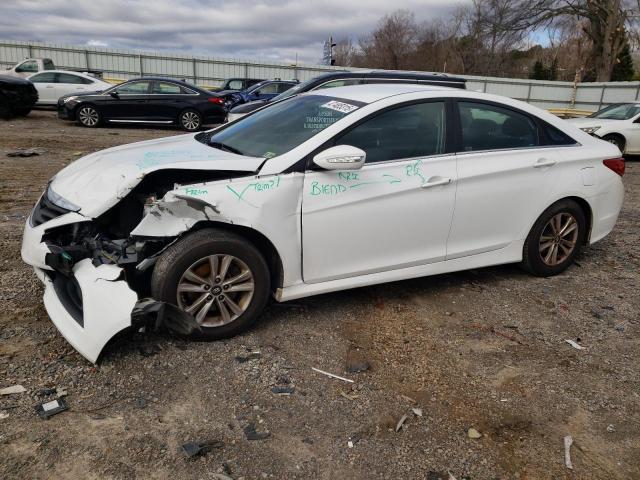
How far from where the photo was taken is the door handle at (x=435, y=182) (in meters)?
3.89

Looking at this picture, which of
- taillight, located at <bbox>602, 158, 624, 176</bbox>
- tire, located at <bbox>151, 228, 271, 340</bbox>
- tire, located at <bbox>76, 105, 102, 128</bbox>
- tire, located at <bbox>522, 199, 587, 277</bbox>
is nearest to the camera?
tire, located at <bbox>151, 228, 271, 340</bbox>

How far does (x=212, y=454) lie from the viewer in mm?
2518

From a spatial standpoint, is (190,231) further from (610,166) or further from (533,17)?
(533,17)

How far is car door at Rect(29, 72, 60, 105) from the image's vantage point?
1694 centimetres

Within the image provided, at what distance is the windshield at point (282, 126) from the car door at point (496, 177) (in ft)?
3.36

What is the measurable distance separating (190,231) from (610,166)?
3907mm

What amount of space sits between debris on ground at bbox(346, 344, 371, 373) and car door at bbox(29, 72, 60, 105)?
1693 centimetres

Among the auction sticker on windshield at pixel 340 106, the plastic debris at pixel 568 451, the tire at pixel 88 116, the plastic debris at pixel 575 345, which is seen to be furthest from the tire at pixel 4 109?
the plastic debris at pixel 568 451

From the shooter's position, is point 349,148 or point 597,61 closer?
point 349,148

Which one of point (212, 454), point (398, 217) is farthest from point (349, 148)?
point (212, 454)

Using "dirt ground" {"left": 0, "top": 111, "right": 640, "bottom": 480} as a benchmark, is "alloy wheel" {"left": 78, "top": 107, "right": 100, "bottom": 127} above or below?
above

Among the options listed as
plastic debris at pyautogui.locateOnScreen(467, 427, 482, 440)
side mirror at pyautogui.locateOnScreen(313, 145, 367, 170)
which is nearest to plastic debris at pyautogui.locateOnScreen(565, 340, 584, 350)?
plastic debris at pyautogui.locateOnScreen(467, 427, 482, 440)

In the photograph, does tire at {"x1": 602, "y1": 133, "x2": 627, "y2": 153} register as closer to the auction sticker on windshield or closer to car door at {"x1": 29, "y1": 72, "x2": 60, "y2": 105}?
the auction sticker on windshield

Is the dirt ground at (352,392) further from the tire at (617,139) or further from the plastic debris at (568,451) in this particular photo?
the tire at (617,139)
